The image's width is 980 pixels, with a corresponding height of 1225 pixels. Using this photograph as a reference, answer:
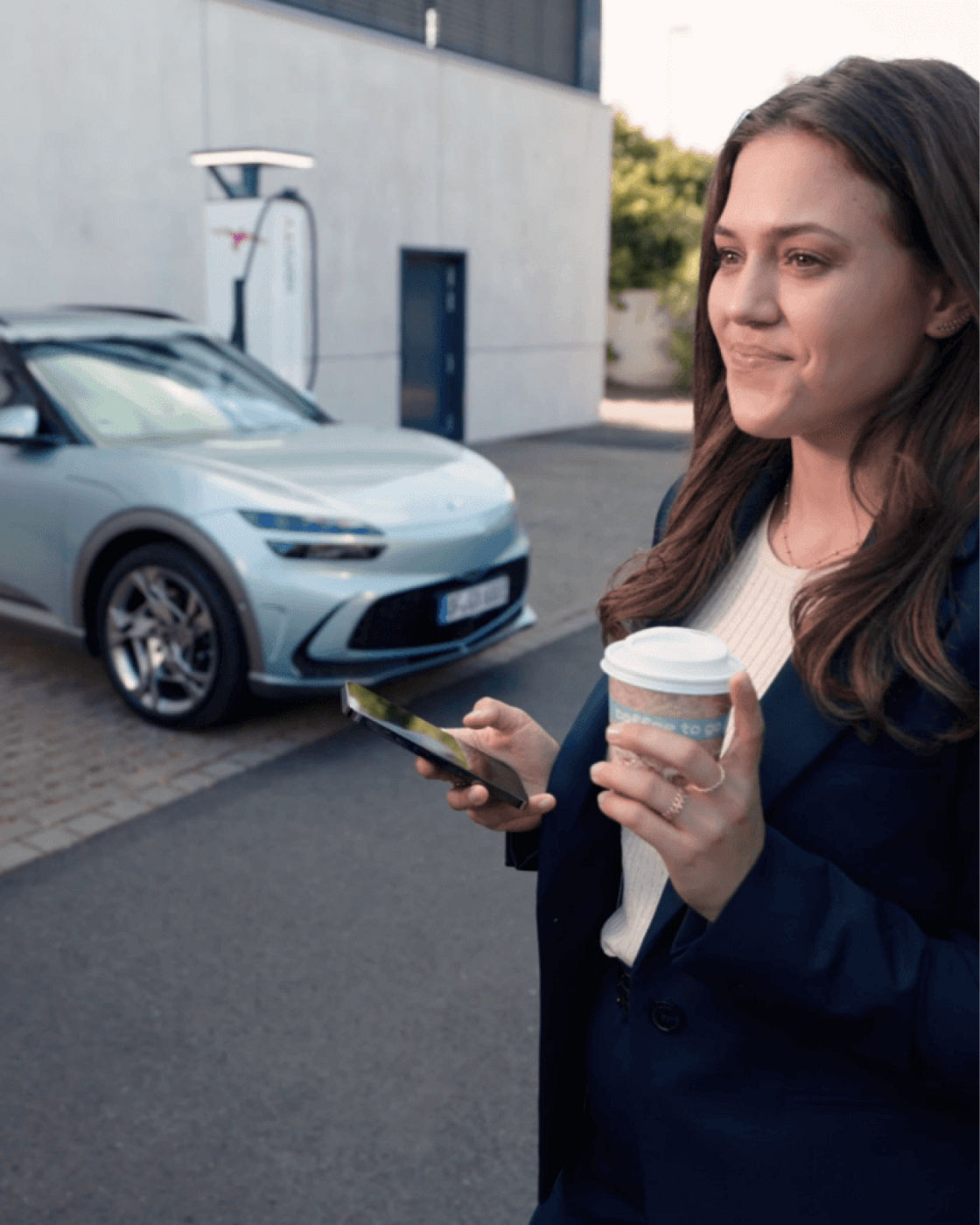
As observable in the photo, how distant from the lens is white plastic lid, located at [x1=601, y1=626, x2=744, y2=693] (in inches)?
43.4

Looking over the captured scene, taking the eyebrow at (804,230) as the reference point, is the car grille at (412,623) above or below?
below

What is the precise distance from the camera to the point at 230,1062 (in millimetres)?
3312

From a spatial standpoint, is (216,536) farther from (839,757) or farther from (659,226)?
(659,226)

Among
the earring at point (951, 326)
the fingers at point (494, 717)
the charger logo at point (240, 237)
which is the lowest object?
the fingers at point (494, 717)

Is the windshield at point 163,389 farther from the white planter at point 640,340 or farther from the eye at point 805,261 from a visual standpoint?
the white planter at point 640,340

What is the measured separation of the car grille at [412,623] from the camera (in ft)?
17.9

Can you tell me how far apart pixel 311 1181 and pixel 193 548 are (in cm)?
311

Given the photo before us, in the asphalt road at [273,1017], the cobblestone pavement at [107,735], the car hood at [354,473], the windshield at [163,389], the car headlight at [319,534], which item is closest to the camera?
the asphalt road at [273,1017]

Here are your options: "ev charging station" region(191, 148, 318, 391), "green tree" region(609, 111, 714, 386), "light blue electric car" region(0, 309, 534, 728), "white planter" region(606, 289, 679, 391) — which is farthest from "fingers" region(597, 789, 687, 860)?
"white planter" region(606, 289, 679, 391)

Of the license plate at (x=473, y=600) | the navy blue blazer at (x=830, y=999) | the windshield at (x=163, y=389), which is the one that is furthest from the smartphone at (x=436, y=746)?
the windshield at (x=163, y=389)

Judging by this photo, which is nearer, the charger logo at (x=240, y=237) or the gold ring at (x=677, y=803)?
the gold ring at (x=677, y=803)

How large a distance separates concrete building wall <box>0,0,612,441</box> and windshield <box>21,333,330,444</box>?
502cm

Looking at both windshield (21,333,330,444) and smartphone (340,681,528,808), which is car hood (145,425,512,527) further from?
smartphone (340,681,528,808)

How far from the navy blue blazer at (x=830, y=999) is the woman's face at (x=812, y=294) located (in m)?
0.20
